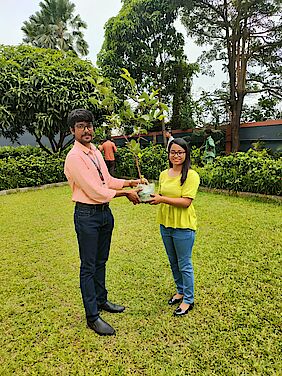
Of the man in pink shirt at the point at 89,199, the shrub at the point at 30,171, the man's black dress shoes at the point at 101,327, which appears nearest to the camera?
the man in pink shirt at the point at 89,199

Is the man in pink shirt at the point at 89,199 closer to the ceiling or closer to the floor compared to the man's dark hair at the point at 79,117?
closer to the floor

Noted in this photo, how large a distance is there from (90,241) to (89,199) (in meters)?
0.26

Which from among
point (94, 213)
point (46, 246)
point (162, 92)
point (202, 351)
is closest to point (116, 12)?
point (162, 92)

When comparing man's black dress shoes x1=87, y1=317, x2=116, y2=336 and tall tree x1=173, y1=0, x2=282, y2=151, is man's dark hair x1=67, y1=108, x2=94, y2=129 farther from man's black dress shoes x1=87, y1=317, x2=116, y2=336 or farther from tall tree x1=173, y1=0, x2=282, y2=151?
tall tree x1=173, y1=0, x2=282, y2=151

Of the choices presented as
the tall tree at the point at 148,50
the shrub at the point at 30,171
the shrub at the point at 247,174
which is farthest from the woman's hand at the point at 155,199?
the tall tree at the point at 148,50

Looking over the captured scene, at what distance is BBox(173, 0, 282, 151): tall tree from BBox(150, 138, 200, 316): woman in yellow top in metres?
A: 6.70

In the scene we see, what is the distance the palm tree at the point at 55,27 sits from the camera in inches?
610

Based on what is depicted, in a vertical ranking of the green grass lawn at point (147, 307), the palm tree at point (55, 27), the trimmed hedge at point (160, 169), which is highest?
the palm tree at point (55, 27)

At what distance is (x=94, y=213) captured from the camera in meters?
1.83

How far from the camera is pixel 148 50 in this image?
31.0 feet

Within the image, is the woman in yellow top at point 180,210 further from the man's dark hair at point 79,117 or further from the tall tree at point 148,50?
the tall tree at point 148,50

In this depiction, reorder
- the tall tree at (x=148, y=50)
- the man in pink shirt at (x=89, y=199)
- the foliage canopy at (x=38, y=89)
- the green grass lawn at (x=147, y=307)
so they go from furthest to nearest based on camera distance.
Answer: the tall tree at (x=148, y=50), the foliage canopy at (x=38, y=89), the man in pink shirt at (x=89, y=199), the green grass lawn at (x=147, y=307)

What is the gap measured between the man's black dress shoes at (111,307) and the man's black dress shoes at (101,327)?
0.61 ft

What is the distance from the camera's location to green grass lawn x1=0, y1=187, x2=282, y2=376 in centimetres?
166
